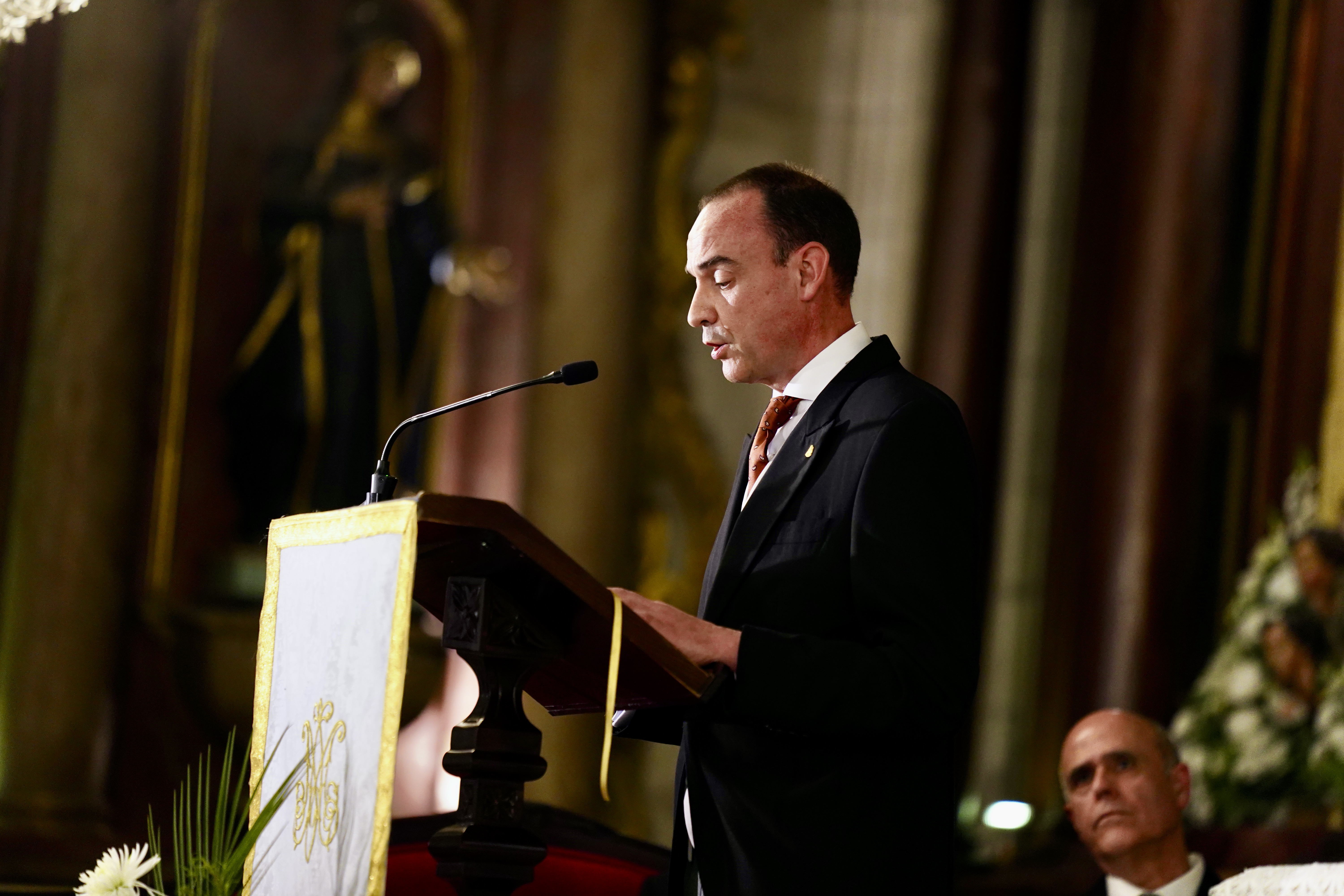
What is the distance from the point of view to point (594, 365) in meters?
2.37

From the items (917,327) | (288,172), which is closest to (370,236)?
(288,172)

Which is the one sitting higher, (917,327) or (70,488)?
(917,327)

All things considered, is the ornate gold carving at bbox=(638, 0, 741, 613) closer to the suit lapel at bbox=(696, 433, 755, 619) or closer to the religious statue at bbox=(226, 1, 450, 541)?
the religious statue at bbox=(226, 1, 450, 541)

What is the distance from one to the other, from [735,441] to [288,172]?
2240 mm

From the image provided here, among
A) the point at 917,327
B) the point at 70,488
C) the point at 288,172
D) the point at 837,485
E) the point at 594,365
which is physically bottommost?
the point at 837,485

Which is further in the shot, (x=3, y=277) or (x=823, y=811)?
(x=3, y=277)

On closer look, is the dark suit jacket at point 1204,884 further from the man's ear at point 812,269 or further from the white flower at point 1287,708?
the man's ear at point 812,269

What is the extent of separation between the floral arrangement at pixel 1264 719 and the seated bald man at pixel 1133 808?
2.42 ft

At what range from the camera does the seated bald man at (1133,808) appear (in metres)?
3.74

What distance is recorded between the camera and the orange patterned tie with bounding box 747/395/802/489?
2.51 metres

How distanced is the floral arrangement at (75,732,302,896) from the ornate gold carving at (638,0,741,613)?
488 cm

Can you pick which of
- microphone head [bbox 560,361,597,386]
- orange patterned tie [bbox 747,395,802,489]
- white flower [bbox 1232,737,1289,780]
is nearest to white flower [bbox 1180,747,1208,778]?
white flower [bbox 1232,737,1289,780]

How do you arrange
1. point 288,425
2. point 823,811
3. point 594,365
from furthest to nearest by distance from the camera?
point 288,425
point 594,365
point 823,811

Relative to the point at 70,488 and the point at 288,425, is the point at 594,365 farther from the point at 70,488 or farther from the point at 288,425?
the point at 288,425
